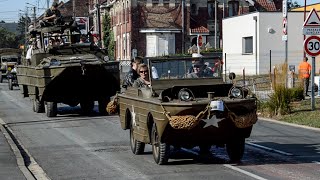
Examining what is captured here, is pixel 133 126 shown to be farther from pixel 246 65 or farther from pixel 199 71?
pixel 246 65

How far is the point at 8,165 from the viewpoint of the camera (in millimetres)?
12141

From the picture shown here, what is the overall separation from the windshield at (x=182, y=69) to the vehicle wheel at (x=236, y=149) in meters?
1.60

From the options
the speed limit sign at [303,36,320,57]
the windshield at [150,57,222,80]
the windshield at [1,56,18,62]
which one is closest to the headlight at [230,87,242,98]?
the windshield at [150,57,222,80]

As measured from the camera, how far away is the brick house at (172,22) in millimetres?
62094

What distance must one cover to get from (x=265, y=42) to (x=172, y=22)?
63.3 ft

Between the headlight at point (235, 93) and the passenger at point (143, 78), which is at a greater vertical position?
the passenger at point (143, 78)

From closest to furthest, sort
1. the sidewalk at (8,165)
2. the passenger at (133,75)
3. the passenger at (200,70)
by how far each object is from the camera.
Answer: the sidewalk at (8,165) < the passenger at (200,70) < the passenger at (133,75)

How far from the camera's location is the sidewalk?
36.2 ft

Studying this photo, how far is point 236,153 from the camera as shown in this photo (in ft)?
41.4

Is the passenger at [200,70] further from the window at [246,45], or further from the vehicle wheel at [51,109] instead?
the window at [246,45]

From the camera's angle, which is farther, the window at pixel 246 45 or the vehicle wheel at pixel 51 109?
the window at pixel 246 45

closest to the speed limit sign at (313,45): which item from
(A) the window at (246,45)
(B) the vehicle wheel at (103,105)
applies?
(B) the vehicle wheel at (103,105)

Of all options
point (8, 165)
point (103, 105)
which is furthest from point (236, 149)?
point (103, 105)

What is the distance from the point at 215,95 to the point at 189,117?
111 centimetres
